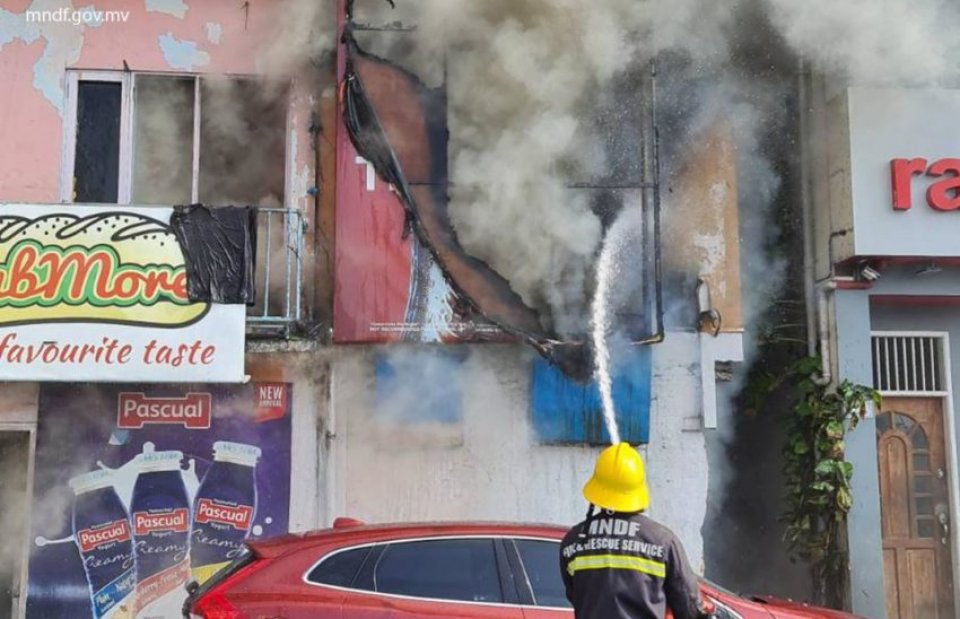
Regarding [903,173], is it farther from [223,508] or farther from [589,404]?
[223,508]

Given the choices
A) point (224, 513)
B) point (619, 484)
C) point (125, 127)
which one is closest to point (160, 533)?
point (224, 513)

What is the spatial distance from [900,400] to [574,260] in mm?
3408

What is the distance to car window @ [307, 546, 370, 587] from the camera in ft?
15.6

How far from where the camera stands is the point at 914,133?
7902 millimetres

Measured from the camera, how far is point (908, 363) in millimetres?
8523

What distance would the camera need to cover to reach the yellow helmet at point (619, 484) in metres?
3.58

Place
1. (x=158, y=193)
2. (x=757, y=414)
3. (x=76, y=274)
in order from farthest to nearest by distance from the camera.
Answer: (x=757, y=414) < (x=158, y=193) < (x=76, y=274)

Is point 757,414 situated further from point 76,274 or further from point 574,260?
point 76,274

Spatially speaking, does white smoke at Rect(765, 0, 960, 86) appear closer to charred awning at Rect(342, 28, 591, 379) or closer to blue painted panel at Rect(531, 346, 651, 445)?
blue painted panel at Rect(531, 346, 651, 445)

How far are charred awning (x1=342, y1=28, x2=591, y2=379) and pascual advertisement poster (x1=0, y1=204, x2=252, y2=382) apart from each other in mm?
1504

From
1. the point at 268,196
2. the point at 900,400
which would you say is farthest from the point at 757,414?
the point at 268,196

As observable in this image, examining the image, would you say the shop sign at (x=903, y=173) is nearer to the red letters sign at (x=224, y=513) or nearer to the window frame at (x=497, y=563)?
the window frame at (x=497, y=563)

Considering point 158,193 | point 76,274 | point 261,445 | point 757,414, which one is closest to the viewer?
point 76,274

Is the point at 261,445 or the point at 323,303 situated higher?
the point at 323,303
